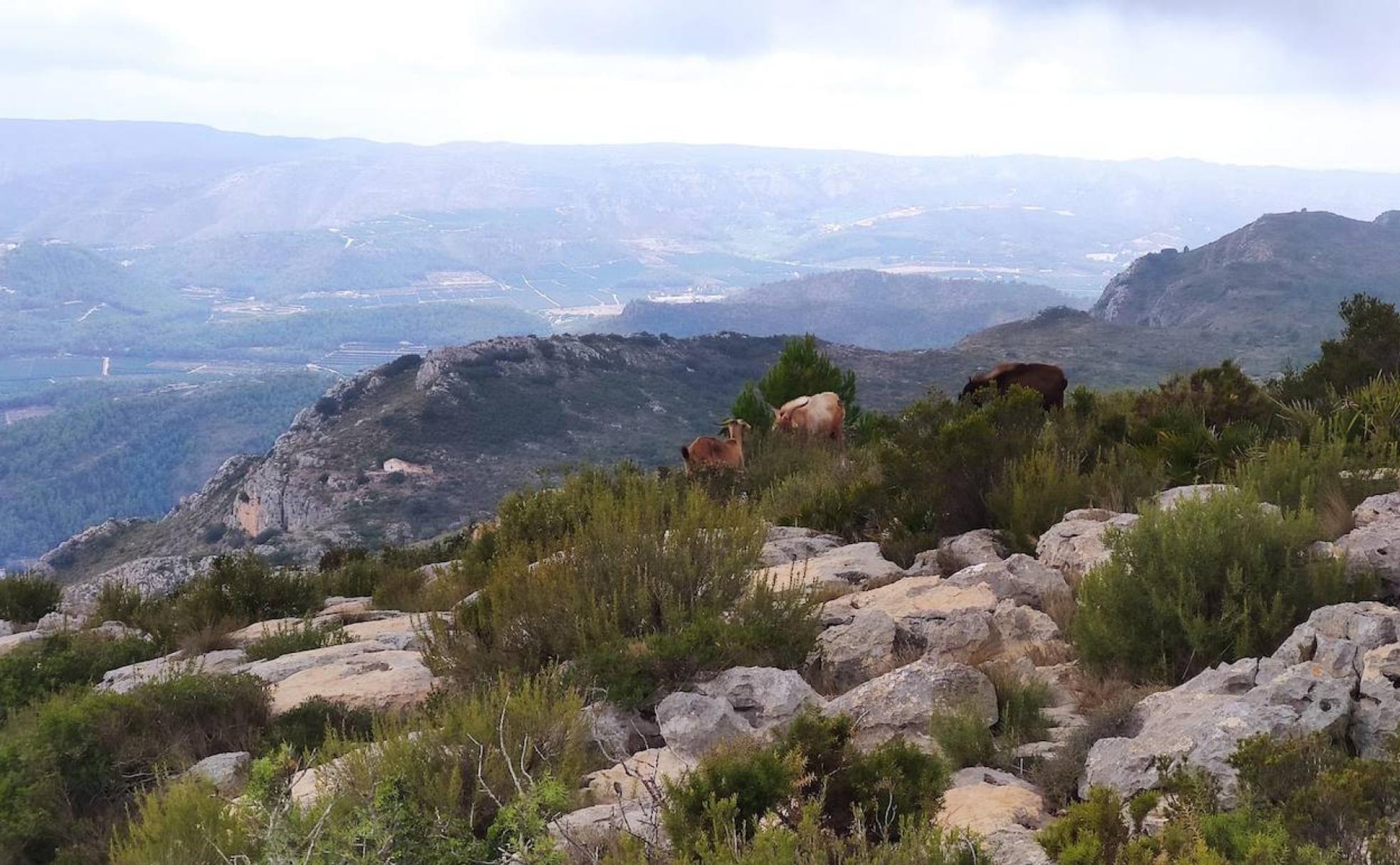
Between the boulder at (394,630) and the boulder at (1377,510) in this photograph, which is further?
the boulder at (394,630)

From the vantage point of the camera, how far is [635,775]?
4352 mm

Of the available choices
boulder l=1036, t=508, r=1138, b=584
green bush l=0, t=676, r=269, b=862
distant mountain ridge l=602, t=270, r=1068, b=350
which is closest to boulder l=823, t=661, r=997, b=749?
boulder l=1036, t=508, r=1138, b=584

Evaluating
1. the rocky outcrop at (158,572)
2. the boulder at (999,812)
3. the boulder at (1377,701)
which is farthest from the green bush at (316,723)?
the rocky outcrop at (158,572)

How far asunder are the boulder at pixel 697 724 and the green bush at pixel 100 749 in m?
2.29

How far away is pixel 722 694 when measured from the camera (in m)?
5.03

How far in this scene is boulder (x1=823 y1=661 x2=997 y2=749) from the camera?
4.51 m

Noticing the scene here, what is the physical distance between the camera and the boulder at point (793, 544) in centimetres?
829

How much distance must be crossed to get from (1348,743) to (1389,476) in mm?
3872

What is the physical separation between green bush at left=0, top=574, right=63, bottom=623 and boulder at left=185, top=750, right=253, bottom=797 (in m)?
7.37

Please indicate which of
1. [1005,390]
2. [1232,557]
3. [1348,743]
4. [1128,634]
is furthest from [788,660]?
[1005,390]

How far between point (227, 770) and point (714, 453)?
324 inches

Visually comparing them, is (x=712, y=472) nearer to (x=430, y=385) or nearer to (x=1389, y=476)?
(x=1389, y=476)

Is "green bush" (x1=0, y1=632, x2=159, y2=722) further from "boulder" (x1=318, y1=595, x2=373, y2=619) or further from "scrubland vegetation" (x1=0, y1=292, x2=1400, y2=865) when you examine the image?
"boulder" (x1=318, y1=595, x2=373, y2=619)

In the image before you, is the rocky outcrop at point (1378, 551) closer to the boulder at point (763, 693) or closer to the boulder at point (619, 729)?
the boulder at point (763, 693)
